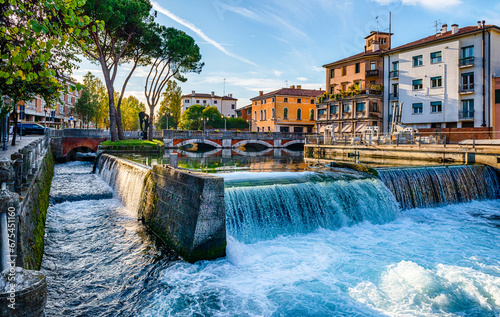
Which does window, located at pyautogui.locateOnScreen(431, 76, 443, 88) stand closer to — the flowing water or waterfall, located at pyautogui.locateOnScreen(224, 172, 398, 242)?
the flowing water

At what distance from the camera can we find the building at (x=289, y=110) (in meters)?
69.8

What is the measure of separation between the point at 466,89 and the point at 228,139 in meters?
35.1

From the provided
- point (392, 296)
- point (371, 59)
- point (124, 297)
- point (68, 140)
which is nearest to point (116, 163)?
point (124, 297)

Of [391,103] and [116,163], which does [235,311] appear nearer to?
[116,163]

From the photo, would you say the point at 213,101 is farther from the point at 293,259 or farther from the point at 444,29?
the point at 293,259

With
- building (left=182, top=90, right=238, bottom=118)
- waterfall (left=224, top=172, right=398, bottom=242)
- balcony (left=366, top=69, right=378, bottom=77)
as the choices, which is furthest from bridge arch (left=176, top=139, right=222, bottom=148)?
building (left=182, top=90, right=238, bottom=118)

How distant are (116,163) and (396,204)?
15015 millimetres

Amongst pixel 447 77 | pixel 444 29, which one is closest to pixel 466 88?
pixel 447 77

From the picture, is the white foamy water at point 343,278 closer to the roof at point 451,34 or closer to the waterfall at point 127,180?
the waterfall at point 127,180

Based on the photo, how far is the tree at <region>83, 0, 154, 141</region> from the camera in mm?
27661

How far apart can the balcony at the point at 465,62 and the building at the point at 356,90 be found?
35.8 feet

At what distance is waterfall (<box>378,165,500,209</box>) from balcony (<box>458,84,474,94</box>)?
19664mm

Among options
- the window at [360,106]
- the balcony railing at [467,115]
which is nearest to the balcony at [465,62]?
the balcony railing at [467,115]

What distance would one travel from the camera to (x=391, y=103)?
4394 cm
